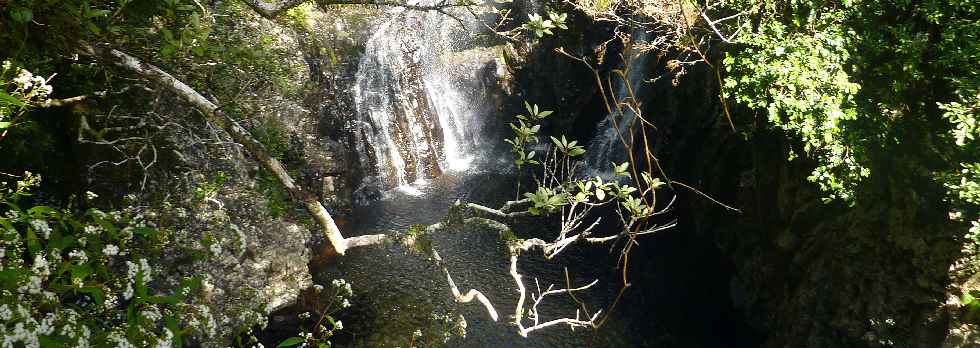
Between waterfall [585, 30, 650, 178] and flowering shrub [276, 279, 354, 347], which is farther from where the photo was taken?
waterfall [585, 30, 650, 178]

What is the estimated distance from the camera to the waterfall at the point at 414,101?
59.3ft

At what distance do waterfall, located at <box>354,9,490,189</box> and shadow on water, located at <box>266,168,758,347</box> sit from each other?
3690 mm

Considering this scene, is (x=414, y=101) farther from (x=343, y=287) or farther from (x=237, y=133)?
(x=237, y=133)

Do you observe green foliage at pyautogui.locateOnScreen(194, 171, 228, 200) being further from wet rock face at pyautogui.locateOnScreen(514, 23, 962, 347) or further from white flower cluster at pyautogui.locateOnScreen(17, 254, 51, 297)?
wet rock face at pyautogui.locateOnScreen(514, 23, 962, 347)

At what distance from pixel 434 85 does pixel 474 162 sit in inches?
135

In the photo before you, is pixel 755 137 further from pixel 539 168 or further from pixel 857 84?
pixel 539 168

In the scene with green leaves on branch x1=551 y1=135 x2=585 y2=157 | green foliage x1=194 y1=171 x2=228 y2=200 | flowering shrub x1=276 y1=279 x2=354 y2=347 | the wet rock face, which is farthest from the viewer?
the wet rock face

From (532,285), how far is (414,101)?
33.1 feet

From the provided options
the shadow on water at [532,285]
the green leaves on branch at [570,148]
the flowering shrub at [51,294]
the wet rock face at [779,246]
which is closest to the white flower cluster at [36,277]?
the flowering shrub at [51,294]

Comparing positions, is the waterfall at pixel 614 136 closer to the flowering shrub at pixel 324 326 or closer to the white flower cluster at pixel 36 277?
the flowering shrub at pixel 324 326

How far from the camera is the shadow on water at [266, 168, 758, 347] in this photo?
33.4 feet

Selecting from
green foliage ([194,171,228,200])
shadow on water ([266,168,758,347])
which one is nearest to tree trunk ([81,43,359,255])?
green foliage ([194,171,228,200])

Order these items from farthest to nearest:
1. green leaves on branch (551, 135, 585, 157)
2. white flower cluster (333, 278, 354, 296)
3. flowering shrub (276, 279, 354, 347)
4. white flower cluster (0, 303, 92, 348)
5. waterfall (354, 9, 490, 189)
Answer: waterfall (354, 9, 490, 189), white flower cluster (333, 278, 354, 296), green leaves on branch (551, 135, 585, 157), flowering shrub (276, 279, 354, 347), white flower cluster (0, 303, 92, 348)

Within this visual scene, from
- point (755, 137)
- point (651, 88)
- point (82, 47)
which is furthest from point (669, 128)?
point (82, 47)
